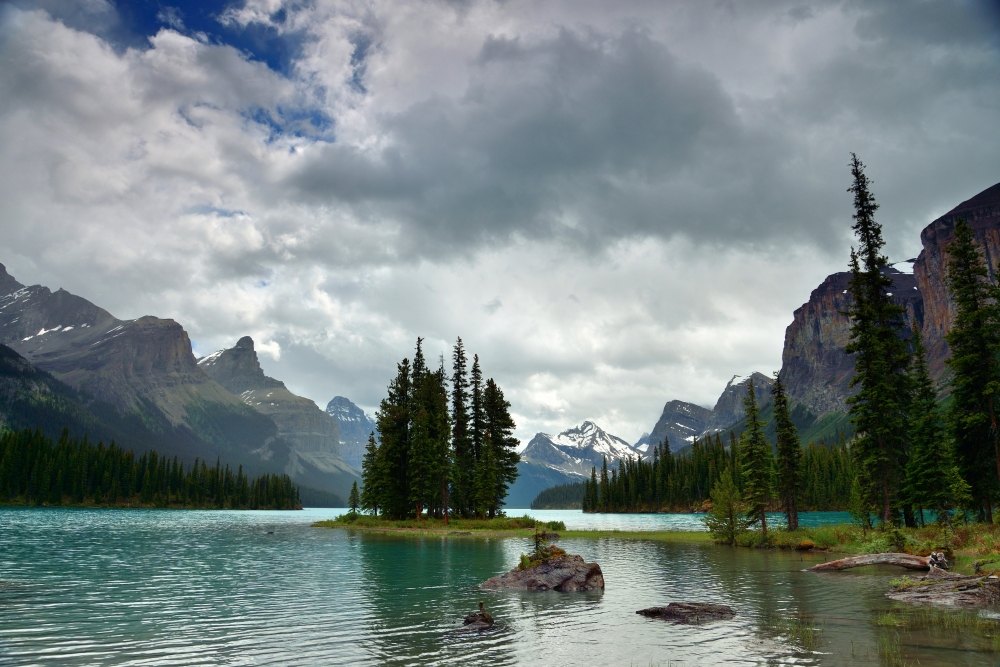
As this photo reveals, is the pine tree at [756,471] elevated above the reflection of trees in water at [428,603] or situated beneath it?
elevated above

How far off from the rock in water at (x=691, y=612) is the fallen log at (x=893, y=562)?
14877 millimetres

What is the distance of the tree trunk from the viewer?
3151 centimetres

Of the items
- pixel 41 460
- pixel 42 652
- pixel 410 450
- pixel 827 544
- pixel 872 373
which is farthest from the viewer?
pixel 41 460

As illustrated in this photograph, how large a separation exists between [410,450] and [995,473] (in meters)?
60.0

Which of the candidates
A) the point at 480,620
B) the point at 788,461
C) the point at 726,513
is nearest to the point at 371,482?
the point at 726,513

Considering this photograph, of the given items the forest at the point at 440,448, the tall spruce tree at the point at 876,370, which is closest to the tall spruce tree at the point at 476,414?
the forest at the point at 440,448

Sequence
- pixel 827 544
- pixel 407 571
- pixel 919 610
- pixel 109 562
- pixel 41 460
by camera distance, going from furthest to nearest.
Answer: pixel 41 460, pixel 827 544, pixel 109 562, pixel 407 571, pixel 919 610

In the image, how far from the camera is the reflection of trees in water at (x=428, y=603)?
17.3 meters

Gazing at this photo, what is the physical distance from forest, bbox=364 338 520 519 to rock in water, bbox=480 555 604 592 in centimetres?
4418

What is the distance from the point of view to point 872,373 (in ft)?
145

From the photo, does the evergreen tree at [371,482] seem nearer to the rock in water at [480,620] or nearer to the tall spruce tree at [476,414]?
the tall spruce tree at [476,414]

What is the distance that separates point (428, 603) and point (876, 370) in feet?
123

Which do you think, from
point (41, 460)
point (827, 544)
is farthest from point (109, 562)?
point (41, 460)

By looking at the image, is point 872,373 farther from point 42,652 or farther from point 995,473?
point 42,652
